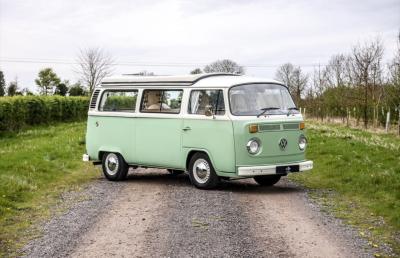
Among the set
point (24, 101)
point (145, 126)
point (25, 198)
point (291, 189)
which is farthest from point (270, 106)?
point (24, 101)

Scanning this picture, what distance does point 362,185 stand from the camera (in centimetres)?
1230

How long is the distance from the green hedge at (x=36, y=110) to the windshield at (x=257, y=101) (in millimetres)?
17888

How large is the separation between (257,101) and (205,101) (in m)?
1.05

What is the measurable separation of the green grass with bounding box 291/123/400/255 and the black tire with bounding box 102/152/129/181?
3966 millimetres

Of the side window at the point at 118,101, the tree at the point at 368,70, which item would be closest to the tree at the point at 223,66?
the tree at the point at 368,70

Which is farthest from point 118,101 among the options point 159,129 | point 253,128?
point 253,128

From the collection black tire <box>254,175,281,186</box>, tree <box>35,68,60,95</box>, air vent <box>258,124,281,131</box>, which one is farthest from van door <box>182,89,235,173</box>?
tree <box>35,68,60,95</box>

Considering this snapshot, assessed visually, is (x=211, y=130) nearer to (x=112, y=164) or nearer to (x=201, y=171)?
(x=201, y=171)

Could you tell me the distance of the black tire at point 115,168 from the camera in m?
14.1

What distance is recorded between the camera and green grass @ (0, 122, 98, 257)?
902 cm

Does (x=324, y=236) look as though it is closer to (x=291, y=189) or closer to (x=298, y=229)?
(x=298, y=229)

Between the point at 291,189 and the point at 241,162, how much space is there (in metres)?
1.48

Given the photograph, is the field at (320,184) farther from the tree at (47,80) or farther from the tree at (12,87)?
the tree at (47,80)

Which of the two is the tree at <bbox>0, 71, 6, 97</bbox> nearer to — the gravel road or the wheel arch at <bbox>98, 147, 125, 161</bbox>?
the wheel arch at <bbox>98, 147, 125, 161</bbox>
